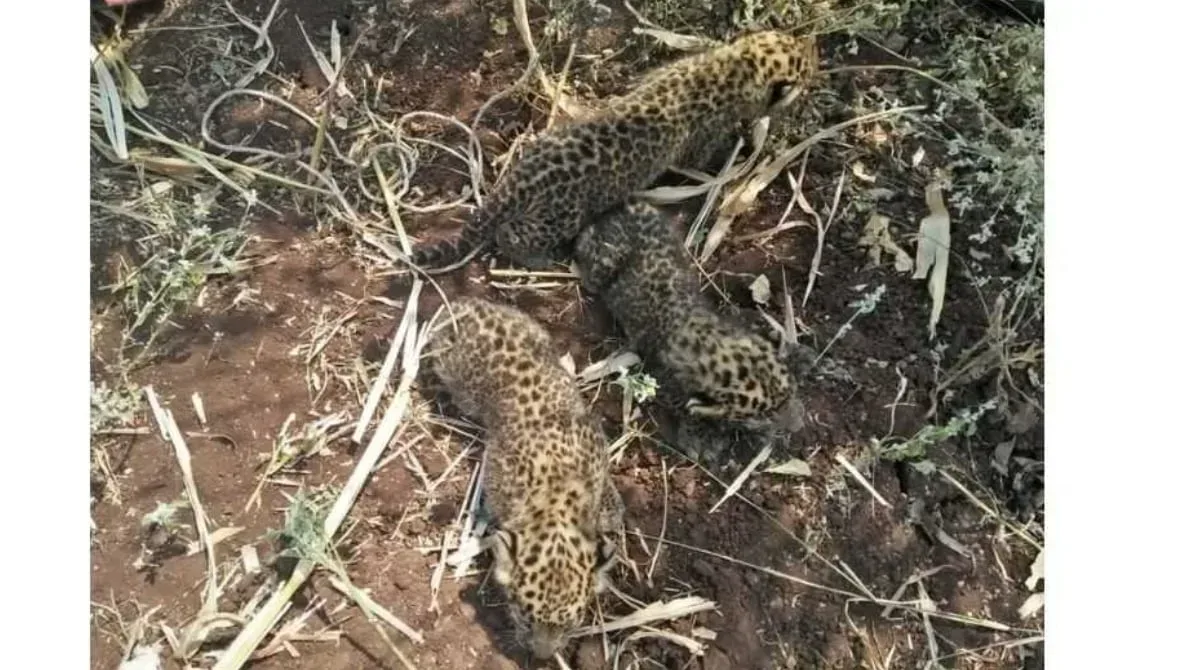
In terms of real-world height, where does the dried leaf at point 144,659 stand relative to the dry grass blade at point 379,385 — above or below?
below

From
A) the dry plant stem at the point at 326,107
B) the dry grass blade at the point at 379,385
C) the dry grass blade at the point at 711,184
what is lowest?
the dry grass blade at the point at 379,385

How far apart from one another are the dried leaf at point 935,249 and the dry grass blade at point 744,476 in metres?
0.86

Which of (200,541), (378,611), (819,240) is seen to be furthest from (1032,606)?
(200,541)

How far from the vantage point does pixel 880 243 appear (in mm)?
4211

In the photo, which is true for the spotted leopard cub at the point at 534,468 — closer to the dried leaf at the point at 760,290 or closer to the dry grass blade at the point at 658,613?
the dry grass blade at the point at 658,613

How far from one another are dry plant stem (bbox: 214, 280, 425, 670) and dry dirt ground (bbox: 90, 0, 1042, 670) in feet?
0.15

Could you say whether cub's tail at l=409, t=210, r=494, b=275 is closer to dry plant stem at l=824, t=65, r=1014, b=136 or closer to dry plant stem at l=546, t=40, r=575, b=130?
dry plant stem at l=546, t=40, r=575, b=130

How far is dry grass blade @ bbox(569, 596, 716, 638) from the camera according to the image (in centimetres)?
380

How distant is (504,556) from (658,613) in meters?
0.66

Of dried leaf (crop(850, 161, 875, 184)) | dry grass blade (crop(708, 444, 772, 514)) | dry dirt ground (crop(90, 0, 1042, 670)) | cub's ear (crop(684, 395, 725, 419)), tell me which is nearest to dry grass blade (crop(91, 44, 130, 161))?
dry dirt ground (crop(90, 0, 1042, 670))

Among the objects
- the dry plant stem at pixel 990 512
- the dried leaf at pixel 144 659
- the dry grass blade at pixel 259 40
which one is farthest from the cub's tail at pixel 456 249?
the dry plant stem at pixel 990 512

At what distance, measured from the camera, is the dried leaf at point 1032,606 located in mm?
3887

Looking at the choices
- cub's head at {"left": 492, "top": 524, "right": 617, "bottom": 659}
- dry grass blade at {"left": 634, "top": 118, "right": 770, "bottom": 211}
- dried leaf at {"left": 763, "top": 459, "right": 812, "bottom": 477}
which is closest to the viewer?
cub's head at {"left": 492, "top": 524, "right": 617, "bottom": 659}
